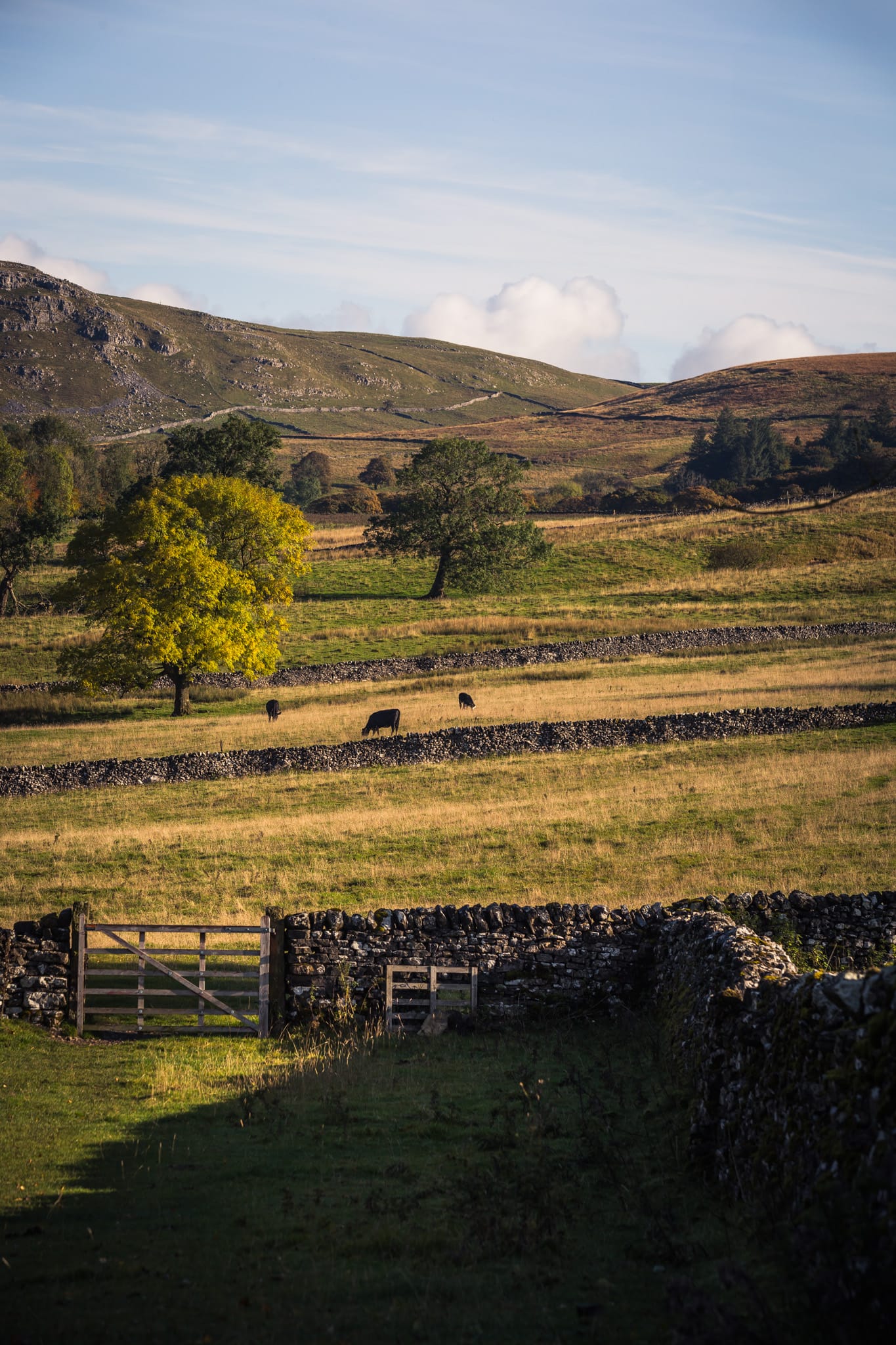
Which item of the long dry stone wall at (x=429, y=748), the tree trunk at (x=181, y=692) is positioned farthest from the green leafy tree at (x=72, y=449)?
the long dry stone wall at (x=429, y=748)

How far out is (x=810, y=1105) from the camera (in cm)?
707

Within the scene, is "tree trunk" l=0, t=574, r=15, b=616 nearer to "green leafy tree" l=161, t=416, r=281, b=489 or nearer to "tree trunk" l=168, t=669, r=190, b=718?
"green leafy tree" l=161, t=416, r=281, b=489

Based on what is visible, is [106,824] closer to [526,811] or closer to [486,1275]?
[526,811]

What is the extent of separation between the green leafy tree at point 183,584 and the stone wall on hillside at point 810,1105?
39.5 m

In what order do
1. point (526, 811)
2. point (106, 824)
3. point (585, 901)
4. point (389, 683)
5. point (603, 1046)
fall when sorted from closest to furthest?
point (603, 1046) < point (585, 901) < point (526, 811) < point (106, 824) < point (389, 683)

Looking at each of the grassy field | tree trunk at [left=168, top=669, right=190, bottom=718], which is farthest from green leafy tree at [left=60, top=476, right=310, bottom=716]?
the grassy field

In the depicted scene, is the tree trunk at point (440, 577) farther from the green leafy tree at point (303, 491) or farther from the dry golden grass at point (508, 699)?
the green leafy tree at point (303, 491)

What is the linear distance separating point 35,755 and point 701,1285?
3836 centimetres

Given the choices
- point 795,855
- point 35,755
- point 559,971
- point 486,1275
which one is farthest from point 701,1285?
point 35,755

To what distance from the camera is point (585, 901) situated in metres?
19.3

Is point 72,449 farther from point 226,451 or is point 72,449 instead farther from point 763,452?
point 763,452

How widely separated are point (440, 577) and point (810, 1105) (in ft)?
216

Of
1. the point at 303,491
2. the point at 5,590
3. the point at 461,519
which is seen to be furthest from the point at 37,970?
the point at 303,491

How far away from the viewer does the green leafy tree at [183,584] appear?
4744 cm
